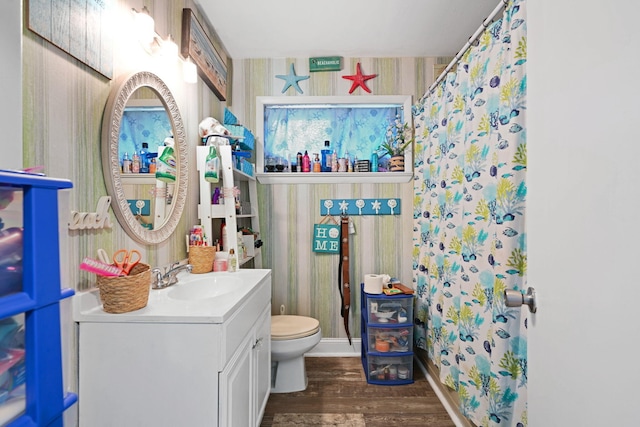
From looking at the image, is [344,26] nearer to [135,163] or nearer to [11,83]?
[135,163]

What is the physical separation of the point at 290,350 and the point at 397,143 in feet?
6.24

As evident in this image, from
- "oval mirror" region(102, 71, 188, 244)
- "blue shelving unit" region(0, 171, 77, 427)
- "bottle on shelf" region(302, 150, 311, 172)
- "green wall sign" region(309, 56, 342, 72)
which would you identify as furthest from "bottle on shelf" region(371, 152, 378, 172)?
"blue shelving unit" region(0, 171, 77, 427)

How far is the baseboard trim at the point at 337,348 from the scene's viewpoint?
2.77 m

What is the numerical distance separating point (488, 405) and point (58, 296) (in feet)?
5.39

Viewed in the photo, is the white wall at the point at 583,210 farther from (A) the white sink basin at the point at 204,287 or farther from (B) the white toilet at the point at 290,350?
(B) the white toilet at the point at 290,350

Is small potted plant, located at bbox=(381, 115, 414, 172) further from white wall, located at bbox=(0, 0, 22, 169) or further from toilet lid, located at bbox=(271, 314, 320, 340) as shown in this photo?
white wall, located at bbox=(0, 0, 22, 169)

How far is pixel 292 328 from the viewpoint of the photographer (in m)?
2.21

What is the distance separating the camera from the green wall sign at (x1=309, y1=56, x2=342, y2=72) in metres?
2.75

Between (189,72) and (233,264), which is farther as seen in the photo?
(233,264)

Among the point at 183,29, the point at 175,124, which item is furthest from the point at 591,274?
the point at 183,29

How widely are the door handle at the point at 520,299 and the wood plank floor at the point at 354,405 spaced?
148cm

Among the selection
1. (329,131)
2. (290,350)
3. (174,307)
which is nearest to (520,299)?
(174,307)

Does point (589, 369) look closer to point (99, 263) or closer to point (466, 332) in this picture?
point (466, 332)

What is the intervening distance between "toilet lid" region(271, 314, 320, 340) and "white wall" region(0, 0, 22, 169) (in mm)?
1654
